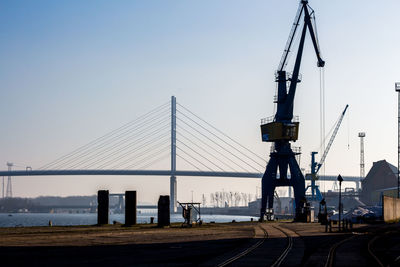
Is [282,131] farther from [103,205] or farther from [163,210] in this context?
[103,205]

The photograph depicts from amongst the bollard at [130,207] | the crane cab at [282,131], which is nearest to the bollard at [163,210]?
the bollard at [130,207]

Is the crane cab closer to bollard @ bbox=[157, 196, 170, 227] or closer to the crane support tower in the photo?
the crane support tower

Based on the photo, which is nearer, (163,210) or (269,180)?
(163,210)

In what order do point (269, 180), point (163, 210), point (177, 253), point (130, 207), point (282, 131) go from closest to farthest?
1. point (177, 253)
2. point (163, 210)
3. point (130, 207)
4. point (282, 131)
5. point (269, 180)

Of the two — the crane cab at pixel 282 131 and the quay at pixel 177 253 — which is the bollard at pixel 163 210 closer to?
the quay at pixel 177 253

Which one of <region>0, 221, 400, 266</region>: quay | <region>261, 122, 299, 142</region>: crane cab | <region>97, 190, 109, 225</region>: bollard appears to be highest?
<region>261, 122, 299, 142</region>: crane cab

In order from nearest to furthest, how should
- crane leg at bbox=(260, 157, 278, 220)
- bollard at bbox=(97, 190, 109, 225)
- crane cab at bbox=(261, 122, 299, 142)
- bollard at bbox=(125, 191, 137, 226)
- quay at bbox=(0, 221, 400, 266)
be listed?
quay at bbox=(0, 221, 400, 266) < bollard at bbox=(125, 191, 137, 226) < bollard at bbox=(97, 190, 109, 225) < crane cab at bbox=(261, 122, 299, 142) < crane leg at bbox=(260, 157, 278, 220)

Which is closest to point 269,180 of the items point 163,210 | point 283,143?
point 283,143

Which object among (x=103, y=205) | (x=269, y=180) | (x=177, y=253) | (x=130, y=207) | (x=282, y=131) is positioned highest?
(x=282, y=131)

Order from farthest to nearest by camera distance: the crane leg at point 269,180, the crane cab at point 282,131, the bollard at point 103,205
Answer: the crane leg at point 269,180 < the crane cab at point 282,131 < the bollard at point 103,205

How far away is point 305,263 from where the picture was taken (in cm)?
2656

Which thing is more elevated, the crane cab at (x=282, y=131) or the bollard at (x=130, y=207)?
the crane cab at (x=282, y=131)

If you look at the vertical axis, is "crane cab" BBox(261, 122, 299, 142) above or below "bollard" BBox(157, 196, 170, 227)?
above

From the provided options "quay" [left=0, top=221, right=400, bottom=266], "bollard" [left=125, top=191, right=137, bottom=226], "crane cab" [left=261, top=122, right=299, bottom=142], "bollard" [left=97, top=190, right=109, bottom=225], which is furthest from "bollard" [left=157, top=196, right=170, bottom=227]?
"crane cab" [left=261, top=122, right=299, bottom=142]
